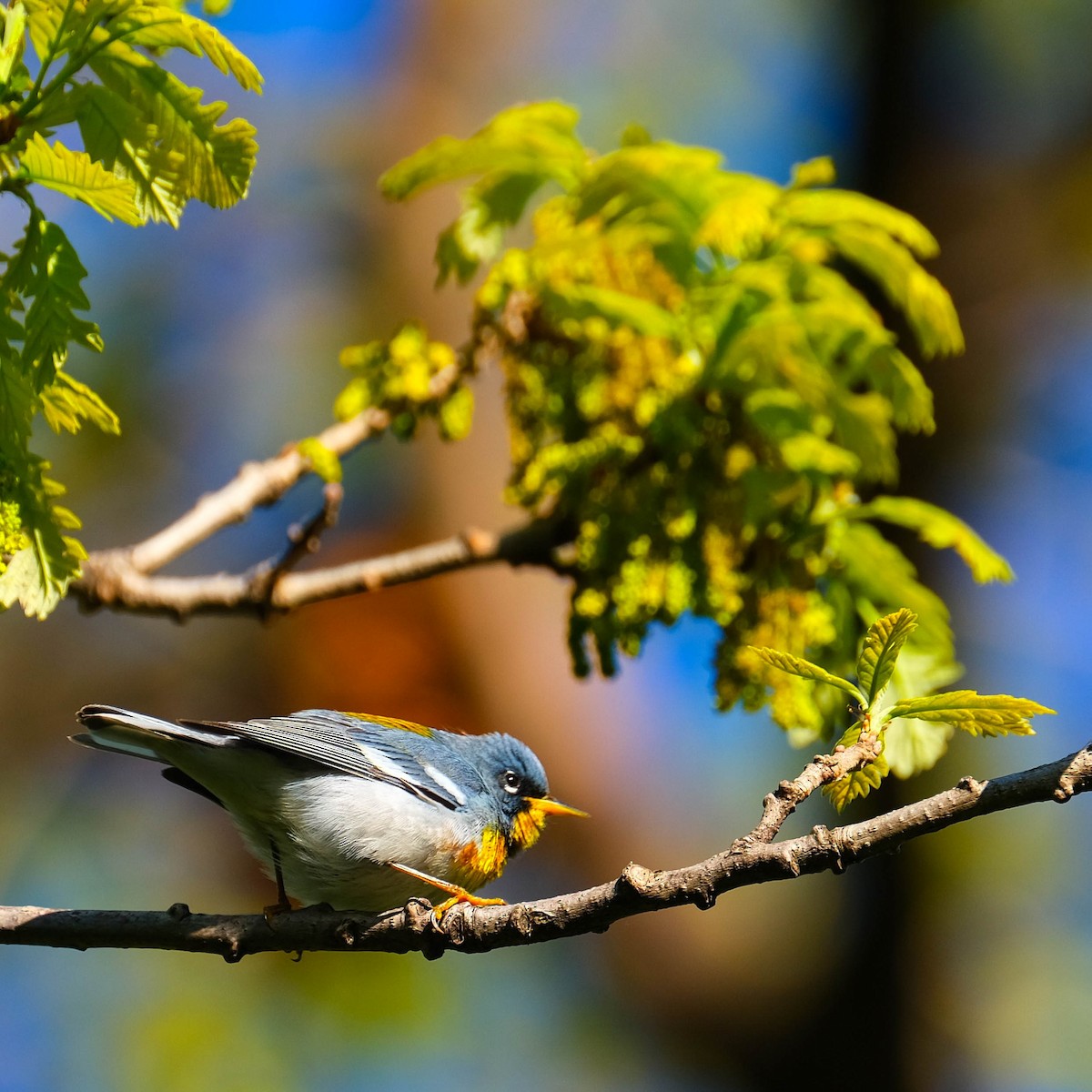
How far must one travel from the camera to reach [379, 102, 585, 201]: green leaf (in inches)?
122

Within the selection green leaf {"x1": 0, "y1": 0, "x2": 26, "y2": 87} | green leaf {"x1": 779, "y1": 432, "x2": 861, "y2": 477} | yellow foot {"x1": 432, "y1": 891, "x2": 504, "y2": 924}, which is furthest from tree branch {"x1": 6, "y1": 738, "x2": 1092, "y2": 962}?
green leaf {"x1": 0, "y1": 0, "x2": 26, "y2": 87}

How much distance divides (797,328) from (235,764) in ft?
5.42

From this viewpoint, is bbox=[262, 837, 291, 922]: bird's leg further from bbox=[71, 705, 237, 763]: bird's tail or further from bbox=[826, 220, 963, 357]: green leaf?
bbox=[826, 220, 963, 357]: green leaf

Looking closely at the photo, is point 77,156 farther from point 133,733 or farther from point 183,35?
point 133,733

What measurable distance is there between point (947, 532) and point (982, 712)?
1.34 m

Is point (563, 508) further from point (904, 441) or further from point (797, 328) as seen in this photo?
point (904, 441)

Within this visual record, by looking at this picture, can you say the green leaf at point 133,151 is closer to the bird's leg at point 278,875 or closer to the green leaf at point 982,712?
the green leaf at point 982,712

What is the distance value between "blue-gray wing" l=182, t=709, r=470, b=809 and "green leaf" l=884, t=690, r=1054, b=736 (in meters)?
1.55

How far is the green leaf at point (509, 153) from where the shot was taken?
10.2ft

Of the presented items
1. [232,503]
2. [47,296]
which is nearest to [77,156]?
[47,296]

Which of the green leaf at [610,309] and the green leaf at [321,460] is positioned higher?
the green leaf at [610,309]

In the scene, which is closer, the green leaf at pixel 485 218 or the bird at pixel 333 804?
the bird at pixel 333 804

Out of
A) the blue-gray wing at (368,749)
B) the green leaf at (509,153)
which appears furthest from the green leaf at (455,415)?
the blue-gray wing at (368,749)

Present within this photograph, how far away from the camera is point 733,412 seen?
10.1 ft
